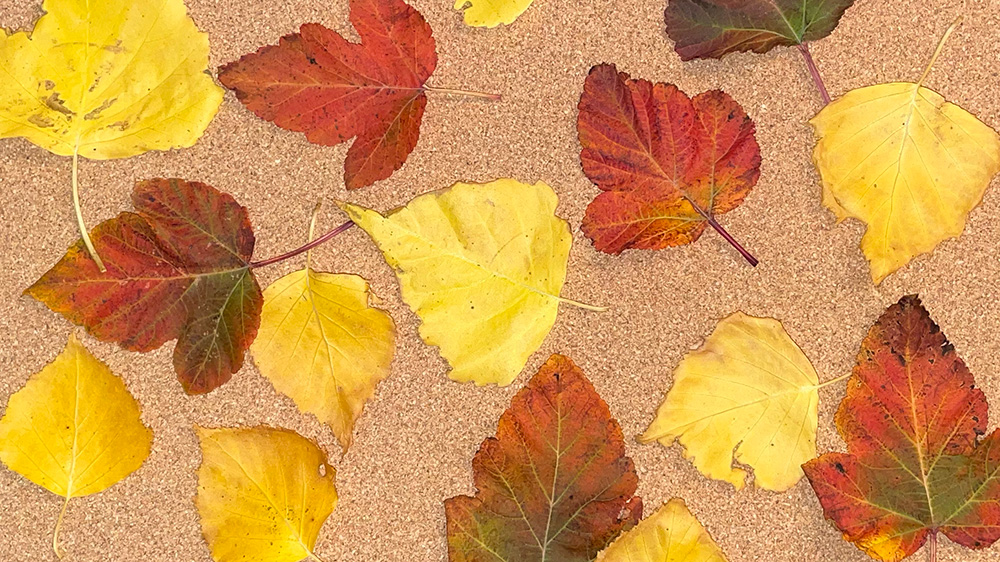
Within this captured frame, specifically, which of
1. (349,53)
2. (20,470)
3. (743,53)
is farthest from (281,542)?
(743,53)

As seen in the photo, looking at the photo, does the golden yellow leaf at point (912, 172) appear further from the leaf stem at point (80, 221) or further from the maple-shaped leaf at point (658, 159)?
the leaf stem at point (80, 221)

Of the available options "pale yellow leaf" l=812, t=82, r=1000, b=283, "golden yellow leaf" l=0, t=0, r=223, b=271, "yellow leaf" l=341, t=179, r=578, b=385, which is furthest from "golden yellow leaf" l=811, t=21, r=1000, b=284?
"golden yellow leaf" l=0, t=0, r=223, b=271

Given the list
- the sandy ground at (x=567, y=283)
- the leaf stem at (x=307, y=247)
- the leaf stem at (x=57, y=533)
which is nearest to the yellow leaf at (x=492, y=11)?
the sandy ground at (x=567, y=283)

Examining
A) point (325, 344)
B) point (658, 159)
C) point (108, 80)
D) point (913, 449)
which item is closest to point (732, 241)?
point (658, 159)

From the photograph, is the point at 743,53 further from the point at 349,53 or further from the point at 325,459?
the point at 325,459

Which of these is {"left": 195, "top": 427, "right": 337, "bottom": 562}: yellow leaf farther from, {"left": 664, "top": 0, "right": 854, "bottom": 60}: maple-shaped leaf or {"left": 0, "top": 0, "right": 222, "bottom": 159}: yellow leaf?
{"left": 664, "top": 0, "right": 854, "bottom": 60}: maple-shaped leaf

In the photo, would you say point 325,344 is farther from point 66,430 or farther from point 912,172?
point 912,172
